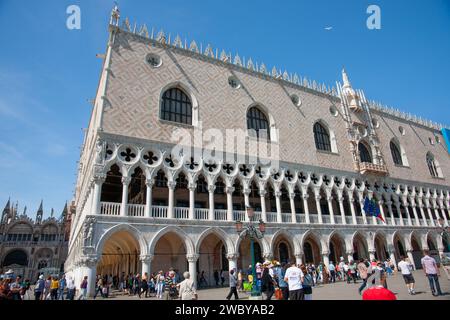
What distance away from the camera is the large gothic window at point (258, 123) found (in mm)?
19047

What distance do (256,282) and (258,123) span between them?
37.7 ft

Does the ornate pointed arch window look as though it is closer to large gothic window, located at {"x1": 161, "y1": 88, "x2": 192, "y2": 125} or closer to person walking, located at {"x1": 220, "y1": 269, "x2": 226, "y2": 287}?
person walking, located at {"x1": 220, "y1": 269, "x2": 226, "y2": 287}

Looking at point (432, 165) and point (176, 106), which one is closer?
point (176, 106)

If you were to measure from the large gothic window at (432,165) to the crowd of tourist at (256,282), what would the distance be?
1499 centimetres

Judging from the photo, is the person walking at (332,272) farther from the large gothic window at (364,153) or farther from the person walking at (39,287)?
the person walking at (39,287)

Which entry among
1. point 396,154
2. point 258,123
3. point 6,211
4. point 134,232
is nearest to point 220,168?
point 258,123

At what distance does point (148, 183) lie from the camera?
45.8ft

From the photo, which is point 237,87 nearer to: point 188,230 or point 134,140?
point 134,140

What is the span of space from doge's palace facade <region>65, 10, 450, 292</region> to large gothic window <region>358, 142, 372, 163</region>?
0.42 ft

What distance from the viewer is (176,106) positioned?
16719 mm

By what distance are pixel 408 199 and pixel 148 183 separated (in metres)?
22.9

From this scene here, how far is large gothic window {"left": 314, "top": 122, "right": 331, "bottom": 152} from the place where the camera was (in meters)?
22.0

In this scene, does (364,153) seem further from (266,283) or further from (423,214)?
(266,283)
